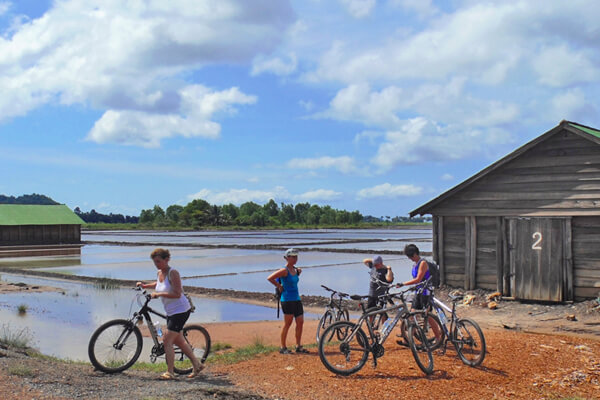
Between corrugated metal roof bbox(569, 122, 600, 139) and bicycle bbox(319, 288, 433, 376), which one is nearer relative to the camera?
bicycle bbox(319, 288, 433, 376)

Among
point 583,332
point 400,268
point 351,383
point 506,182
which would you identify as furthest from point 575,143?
point 400,268

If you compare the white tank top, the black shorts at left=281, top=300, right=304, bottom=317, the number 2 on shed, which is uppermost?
the number 2 on shed

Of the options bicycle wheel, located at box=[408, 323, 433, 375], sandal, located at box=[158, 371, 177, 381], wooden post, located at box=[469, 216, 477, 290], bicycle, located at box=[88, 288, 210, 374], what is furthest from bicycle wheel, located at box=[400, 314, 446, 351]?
wooden post, located at box=[469, 216, 477, 290]

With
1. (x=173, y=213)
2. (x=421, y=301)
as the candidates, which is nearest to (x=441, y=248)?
(x=421, y=301)

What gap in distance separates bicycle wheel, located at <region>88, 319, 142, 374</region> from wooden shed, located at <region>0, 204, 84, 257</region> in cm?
5425

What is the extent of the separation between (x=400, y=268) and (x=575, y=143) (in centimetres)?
1779

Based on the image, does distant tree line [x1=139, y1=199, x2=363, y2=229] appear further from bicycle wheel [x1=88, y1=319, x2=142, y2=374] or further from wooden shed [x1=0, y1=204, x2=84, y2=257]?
bicycle wheel [x1=88, y1=319, x2=142, y2=374]

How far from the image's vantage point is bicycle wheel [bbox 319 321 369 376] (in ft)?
29.4

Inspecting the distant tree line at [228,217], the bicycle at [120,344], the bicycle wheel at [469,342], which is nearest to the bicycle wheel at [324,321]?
the bicycle wheel at [469,342]

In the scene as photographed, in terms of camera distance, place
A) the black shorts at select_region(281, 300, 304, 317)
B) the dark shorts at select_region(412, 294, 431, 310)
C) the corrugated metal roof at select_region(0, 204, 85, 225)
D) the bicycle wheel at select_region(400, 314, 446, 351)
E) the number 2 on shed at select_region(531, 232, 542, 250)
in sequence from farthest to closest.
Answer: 1. the corrugated metal roof at select_region(0, 204, 85, 225)
2. the number 2 on shed at select_region(531, 232, 542, 250)
3. the black shorts at select_region(281, 300, 304, 317)
4. the dark shorts at select_region(412, 294, 431, 310)
5. the bicycle wheel at select_region(400, 314, 446, 351)

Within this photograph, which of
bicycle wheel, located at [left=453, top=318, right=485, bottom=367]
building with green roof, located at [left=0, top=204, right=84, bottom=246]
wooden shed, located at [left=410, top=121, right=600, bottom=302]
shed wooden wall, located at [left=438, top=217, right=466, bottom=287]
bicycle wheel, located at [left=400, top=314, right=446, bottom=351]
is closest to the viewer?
bicycle wheel, located at [left=453, top=318, right=485, bottom=367]

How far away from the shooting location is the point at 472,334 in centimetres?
959

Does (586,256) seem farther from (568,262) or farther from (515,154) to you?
(515,154)

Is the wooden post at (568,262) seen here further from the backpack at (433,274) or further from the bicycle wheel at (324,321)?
the bicycle wheel at (324,321)
